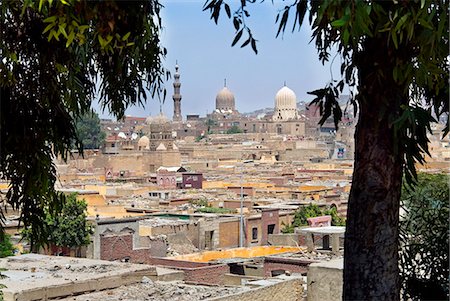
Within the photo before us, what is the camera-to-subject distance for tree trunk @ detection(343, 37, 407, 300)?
2727mm

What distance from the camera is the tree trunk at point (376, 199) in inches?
107

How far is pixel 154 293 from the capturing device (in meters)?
10.3

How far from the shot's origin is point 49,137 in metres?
3.74

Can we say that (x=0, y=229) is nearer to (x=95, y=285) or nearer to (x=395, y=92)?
(x=395, y=92)

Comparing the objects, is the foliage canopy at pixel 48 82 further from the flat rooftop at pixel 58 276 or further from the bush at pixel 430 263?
the flat rooftop at pixel 58 276

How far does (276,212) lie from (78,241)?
8.34 metres

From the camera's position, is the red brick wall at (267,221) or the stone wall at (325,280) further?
the red brick wall at (267,221)

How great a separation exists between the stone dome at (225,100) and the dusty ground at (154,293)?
8659 cm

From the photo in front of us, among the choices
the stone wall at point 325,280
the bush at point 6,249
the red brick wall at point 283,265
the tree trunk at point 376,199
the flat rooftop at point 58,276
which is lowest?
the red brick wall at point 283,265

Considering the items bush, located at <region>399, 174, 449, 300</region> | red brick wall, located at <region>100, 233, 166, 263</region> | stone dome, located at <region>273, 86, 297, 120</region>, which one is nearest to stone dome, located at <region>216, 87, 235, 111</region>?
stone dome, located at <region>273, 86, 297, 120</region>

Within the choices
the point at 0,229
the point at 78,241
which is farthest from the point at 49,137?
the point at 78,241

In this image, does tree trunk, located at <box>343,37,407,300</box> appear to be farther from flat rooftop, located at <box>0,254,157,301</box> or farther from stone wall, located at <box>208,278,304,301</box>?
stone wall, located at <box>208,278,304,301</box>

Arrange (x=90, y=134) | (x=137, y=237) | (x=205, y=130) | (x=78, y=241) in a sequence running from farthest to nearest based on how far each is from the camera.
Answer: (x=205, y=130) < (x=90, y=134) < (x=137, y=237) < (x=78, y=241)

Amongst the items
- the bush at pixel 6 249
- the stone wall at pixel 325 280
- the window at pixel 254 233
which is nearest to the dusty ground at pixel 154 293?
→ the stone wall at pixel 325 280
